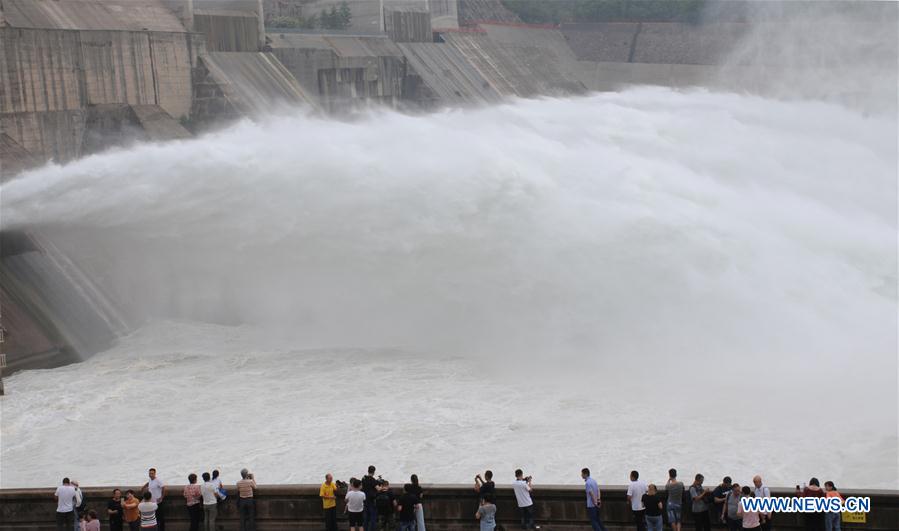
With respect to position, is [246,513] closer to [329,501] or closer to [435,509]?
[329,501]

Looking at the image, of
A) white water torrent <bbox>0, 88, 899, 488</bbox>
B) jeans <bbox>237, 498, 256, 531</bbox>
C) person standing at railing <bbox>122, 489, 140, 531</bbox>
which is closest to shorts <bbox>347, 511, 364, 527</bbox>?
jeans <bbox>237, 498, 256, 531</bbox>

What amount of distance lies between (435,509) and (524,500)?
101 cm

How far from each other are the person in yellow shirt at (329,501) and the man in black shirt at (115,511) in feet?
6.94

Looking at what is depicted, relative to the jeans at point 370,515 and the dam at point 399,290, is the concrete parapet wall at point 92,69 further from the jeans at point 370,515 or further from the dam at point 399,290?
the jeans at point 370,515

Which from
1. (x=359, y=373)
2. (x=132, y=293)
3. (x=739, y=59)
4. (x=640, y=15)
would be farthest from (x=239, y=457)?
(x=640, y=15)

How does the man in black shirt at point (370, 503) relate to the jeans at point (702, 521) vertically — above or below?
above

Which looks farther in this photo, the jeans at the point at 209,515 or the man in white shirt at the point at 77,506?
the jeans at the point at 209,515

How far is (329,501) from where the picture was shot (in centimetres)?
1227

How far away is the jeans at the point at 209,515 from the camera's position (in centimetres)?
1243

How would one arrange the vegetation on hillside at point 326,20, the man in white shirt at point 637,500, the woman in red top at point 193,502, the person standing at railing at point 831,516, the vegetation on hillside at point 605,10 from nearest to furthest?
the person standing at railing at point 831,516, the man in white shirt at point 637,500, the woman in red top at point 193,502, the vegetation on hillside at point 326,20, the vegetation on hillside at point 605,10

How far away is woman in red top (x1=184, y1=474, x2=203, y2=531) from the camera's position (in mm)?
12414

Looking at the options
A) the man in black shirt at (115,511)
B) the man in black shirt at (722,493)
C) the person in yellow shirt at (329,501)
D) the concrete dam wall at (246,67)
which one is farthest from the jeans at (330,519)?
the concrete dam wall at (246,67)

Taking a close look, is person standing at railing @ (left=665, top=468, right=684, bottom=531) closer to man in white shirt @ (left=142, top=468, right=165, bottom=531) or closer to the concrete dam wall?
man in white shirt @ (left=142, top=468, right=165, bottom=531)

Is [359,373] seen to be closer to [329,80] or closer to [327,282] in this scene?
[327,282]
